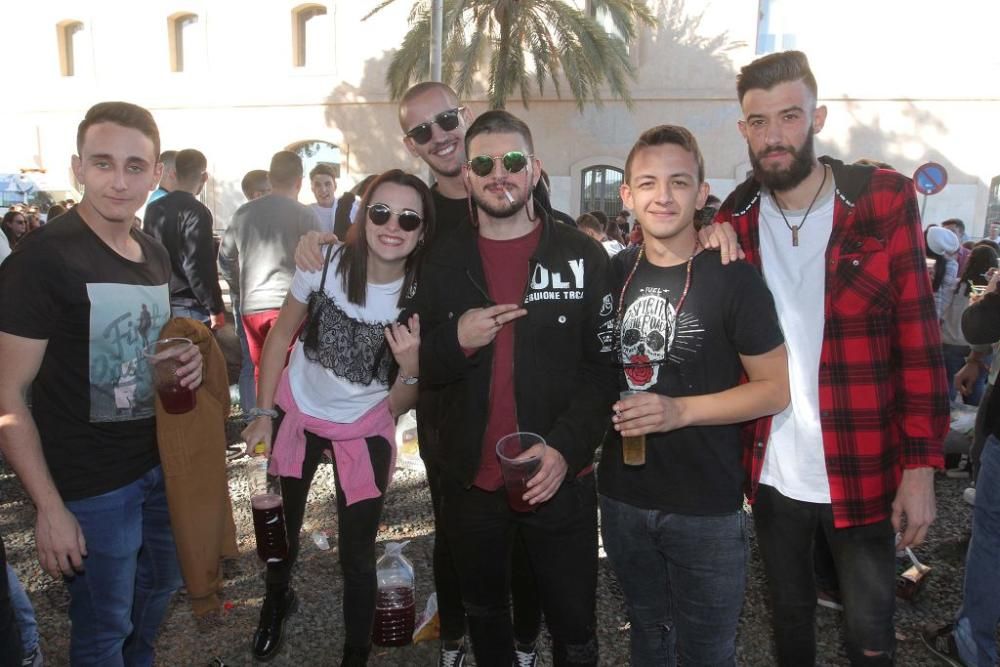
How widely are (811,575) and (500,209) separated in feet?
5.17

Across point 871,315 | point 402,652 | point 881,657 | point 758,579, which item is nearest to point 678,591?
point 881,657

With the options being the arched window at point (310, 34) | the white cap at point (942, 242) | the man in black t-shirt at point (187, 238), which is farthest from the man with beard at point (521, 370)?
the arched window at point (310, 34)

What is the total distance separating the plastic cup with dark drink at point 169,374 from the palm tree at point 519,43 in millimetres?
15020

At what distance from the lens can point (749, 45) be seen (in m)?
17.9

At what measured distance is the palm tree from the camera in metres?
16.0

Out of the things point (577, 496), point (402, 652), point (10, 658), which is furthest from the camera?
point (402, 652)

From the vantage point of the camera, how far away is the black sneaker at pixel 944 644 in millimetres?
2948

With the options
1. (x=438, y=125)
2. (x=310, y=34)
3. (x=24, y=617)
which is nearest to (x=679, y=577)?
(x=438, y=125)

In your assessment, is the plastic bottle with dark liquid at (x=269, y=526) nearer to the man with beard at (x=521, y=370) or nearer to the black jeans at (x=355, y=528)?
the black jeans at (x=355, y=528)

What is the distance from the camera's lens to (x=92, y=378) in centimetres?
213

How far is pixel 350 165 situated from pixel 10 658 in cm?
1957

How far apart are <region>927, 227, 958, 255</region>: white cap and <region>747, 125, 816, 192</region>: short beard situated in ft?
19.3

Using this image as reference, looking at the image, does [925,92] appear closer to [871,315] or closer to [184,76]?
[871,315]

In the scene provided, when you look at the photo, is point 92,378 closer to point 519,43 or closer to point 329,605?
point 329,605
